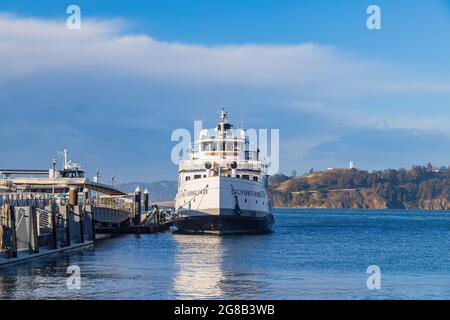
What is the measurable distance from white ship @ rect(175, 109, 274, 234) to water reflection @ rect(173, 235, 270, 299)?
3391mm

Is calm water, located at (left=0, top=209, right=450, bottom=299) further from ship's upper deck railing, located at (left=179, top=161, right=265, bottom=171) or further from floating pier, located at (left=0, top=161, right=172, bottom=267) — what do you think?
ship's upper deck railing, located at (left=179, top=161, right=265, bottom=171)

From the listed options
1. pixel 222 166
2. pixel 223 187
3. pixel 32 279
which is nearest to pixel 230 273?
pixel 32 279

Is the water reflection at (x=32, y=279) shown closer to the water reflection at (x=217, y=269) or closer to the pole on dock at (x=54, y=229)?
the pole on dock at (x=54, y=229)

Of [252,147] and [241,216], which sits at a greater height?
[252,147]

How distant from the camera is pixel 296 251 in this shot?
222 ft

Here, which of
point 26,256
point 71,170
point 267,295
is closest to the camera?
point 267,295

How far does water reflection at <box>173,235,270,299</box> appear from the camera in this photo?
3825 cm

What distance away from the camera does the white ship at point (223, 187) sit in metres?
80.4

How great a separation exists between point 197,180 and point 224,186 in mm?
4425

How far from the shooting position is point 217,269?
49375 mm

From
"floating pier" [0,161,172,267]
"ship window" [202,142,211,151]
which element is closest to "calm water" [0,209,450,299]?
"floating pier" [0,161,172,267]

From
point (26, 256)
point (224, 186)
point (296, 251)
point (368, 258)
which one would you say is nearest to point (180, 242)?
point (224, 186)

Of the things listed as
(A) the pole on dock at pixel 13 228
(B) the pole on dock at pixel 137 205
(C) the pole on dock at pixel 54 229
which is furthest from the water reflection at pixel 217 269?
(B) the pole on dock at pixel 137 205
